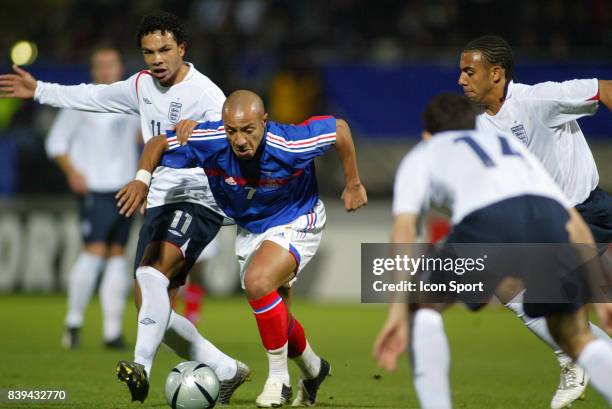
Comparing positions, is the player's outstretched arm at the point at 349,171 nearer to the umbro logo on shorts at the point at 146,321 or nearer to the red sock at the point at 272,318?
the red sock at the point at 272,318

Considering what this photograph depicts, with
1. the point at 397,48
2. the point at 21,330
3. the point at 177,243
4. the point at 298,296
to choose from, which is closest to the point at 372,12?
the point at 397,48

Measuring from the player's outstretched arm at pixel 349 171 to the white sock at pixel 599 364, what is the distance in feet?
6.37

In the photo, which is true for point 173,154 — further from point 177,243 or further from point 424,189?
point 424,189

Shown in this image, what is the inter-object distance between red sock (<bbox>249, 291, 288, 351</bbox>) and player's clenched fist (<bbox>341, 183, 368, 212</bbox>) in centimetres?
71

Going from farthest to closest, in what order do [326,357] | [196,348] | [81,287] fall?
1. [81,287]
2. [326,357]
3. [196,348]

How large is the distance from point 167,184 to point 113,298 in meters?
3.63

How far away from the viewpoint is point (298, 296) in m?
16.3

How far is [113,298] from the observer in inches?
423

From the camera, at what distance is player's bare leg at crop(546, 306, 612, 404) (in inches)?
202

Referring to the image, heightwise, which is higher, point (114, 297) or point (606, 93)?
point (606, 93)

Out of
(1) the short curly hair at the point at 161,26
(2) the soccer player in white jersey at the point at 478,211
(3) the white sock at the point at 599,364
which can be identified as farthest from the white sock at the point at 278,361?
(1) the short curly hair at the point at 161,26

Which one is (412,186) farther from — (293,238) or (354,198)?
(293,238)

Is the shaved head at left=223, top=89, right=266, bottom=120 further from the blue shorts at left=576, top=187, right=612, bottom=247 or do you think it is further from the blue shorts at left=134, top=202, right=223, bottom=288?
the blue shorts at left=576, top=187, right=612, bottom=247

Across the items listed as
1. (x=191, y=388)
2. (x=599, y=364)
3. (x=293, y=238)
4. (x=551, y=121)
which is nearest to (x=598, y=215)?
(x=551, y=121)
